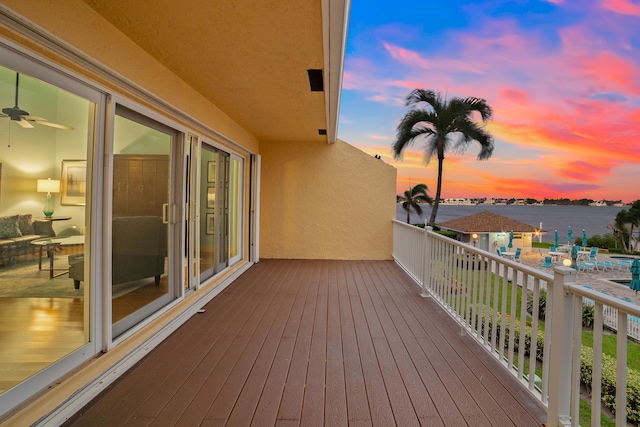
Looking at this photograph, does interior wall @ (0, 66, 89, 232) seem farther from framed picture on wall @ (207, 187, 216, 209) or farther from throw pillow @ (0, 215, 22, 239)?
framed picture on wall @ (207, 187, 216, 209)

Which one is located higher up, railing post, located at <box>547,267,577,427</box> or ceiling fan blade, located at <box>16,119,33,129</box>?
ceiling fan blade, located at <box>16,119,33,129</box>

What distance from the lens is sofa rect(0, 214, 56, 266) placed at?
1.61m

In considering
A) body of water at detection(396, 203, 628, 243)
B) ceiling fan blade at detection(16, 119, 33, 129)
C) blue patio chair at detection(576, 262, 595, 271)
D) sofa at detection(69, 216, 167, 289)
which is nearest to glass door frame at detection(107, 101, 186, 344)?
sofa at detection(69, 216, 167, 289)

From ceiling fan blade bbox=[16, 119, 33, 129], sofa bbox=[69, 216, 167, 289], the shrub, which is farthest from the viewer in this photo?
the shrub

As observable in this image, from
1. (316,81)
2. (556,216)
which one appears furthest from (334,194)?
(556,216)

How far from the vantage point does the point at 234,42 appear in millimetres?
2494

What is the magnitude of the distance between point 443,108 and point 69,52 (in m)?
10.1

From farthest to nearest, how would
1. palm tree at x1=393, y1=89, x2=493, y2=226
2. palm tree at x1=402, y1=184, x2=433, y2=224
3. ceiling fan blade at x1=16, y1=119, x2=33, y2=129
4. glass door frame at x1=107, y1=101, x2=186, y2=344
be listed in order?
palm tree at x1=402, y1=184, x2=433, y2=224 → palm tree at x1=393, y1=89, x2=493, y2=226 → glass door frame at x1=107, y1=101, x2=186, y2=344 → ceiling fan blade at x1=16, y1=119, x2=33, y2=129

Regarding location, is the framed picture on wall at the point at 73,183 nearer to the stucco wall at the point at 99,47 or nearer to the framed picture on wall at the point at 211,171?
the stucco wall at the point at 99,47

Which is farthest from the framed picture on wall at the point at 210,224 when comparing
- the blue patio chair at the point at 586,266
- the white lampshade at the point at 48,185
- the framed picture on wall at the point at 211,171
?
the blue patio chair at the point at 586,266

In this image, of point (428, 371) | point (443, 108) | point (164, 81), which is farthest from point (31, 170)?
point (443, 108)

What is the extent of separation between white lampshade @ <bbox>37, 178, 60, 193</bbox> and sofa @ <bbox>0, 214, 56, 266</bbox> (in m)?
0.17

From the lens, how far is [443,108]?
33.2 feet

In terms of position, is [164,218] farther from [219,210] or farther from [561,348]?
[561,348]
